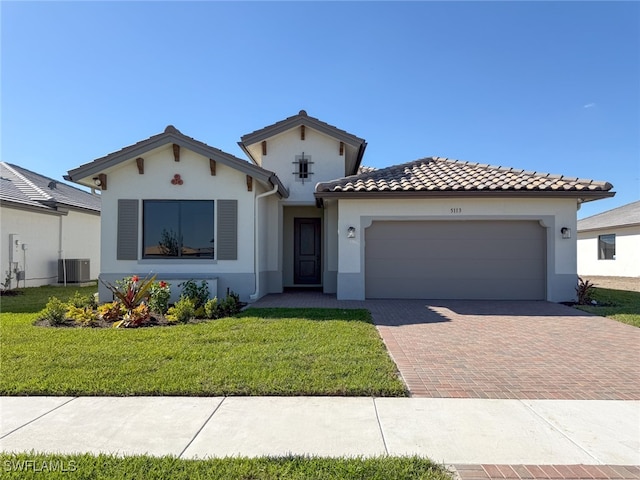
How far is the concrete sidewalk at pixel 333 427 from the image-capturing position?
3156 mm

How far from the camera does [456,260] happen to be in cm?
1135

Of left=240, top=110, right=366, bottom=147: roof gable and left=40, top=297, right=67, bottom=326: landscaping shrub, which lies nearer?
left=40, top=297, right=67, bottom=326: landscaping shrub

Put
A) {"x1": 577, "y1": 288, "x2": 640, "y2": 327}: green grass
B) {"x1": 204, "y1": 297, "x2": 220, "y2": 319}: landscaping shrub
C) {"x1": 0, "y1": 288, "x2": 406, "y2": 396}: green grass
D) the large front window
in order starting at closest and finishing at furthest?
{"x1": 0, "y1": 288, "x2": 406, "y2": 396}: green grass
{"x1": 204, "y1": 297, "x2": 220, "y2": 319}: landscaping shrub
{"x1": 577, "y1": 288, "x2": 640, "y2": 327}: green grass
the large front window

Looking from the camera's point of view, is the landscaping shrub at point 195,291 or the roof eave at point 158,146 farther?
the roof eave at point 158,146

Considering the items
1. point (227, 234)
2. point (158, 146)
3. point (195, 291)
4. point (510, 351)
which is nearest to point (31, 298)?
point (195, 291)

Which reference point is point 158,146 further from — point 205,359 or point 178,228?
point 205,359

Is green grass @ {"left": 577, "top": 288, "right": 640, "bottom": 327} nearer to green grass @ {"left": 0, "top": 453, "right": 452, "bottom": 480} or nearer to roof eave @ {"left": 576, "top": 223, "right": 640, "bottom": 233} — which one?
green grass @ {"left": 0, "top": 453, "right": 452, "bottom": 480}

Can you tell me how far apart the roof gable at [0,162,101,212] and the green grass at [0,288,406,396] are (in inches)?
369

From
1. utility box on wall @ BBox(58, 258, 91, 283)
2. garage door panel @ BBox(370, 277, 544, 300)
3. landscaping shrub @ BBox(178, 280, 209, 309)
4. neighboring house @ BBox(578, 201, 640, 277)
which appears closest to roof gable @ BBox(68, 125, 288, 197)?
landscaping shrub @ BBox(178, 280, 209, 309)

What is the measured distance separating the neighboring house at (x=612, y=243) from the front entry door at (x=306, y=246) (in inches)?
773

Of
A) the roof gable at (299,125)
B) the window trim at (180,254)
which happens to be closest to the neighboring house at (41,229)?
the window trim at (180,254)

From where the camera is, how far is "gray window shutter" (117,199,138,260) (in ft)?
35.0

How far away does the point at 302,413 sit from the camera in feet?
12.6

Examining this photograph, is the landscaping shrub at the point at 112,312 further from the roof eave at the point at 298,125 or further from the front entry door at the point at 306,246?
the roof eave at the point at 298,125
